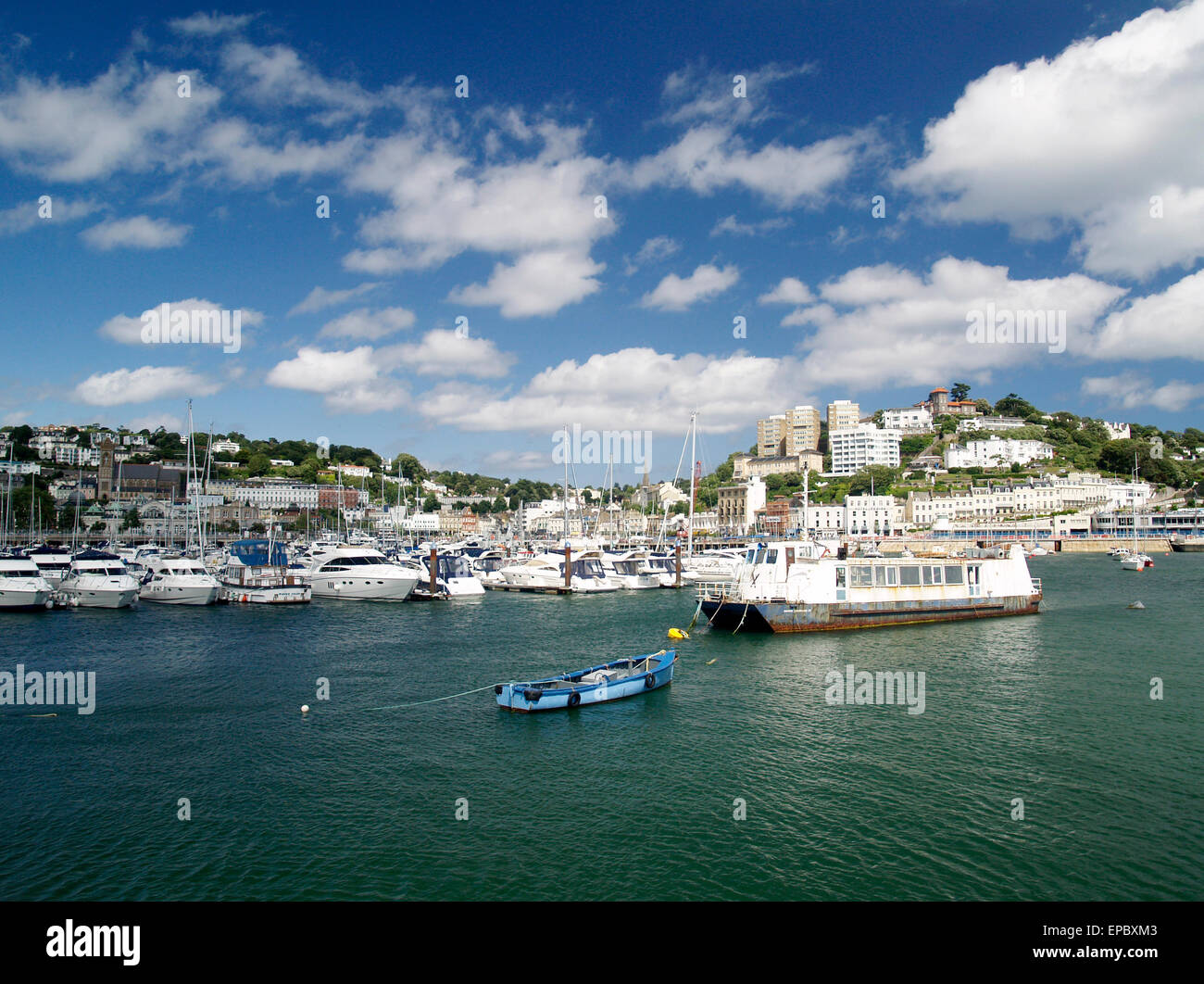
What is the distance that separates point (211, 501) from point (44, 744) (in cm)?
16464

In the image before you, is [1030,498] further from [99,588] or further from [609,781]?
[609,781]

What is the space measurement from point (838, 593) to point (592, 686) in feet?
67.9

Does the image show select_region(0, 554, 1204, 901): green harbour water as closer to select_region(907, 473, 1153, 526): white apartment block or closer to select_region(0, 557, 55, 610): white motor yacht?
select_region(0, 557, 55, 610): white motor yacht

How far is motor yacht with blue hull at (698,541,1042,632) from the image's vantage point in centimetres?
4028

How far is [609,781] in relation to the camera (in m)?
19.0

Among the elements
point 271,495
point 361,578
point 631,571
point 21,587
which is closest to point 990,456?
point 631,571

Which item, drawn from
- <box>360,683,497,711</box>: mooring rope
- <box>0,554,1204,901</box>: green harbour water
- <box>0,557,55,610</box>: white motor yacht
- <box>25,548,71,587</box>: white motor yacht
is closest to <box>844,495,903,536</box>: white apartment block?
<box>0,554,1204,901</box>: green harbour water

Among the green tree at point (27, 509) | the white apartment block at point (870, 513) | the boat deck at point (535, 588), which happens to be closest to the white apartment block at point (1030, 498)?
the white apartment block at point (870, 513)

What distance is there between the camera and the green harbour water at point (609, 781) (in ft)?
46.0

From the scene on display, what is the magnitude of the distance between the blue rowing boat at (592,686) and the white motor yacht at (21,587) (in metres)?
39.9

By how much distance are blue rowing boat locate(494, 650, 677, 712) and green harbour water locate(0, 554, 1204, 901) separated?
27.1 inches

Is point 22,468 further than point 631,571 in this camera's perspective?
Yes

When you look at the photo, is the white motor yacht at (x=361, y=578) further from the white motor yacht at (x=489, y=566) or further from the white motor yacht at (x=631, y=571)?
the white motor yacht at (x=631, y=571)

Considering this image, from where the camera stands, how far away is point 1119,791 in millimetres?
17750
